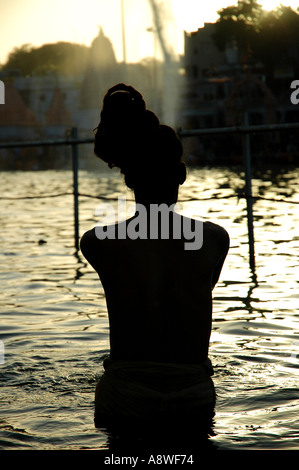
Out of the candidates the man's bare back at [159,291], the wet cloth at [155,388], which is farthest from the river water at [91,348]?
the man's bare back at [159,291]

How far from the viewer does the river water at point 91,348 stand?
346cm

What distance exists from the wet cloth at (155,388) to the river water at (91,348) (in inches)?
10.5

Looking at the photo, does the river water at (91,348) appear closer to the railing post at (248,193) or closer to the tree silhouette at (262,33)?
the railing post at (248,193)

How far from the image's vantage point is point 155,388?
9.59 feet

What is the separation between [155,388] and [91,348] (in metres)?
2.17

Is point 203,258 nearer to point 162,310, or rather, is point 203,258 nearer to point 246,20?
point 162,310

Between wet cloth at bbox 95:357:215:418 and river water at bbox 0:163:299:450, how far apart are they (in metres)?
0.27

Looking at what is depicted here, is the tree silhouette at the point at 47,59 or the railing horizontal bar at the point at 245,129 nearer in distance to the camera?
the railing horizontal bar at the point at 245,129

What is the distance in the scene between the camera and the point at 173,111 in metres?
81.6

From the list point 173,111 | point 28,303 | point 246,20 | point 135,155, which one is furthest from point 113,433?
point 173,111

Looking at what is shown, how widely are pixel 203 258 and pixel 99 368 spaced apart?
5.93 ft

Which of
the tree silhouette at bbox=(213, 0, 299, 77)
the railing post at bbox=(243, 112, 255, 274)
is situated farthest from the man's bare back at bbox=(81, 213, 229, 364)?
the tree silhouette at bbox=(213, 0, 299, 77)

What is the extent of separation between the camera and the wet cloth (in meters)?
2.89

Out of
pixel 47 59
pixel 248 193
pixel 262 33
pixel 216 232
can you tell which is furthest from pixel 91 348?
pixel 47 59
